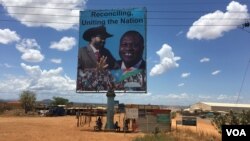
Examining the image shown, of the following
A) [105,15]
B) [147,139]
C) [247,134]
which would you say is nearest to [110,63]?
[105,15]

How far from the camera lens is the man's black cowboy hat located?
4838 centimetres

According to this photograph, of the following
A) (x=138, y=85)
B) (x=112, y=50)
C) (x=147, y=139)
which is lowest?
(x=147, y=139)

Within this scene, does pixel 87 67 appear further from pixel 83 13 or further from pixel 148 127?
pixel 148 127

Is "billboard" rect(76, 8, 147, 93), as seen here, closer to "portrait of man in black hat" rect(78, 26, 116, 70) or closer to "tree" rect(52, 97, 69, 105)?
"portrait of man in black hat" rect(78, 26, 116, 70)

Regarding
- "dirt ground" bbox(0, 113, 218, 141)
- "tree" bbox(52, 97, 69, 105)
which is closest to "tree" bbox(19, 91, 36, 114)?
"tree" bbox(52, 97, 69, 105)

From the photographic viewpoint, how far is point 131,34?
47.7m

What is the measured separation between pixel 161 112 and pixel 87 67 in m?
10.9

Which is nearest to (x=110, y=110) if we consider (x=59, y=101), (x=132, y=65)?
(x=132, y=65)

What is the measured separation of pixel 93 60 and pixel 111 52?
2573mm

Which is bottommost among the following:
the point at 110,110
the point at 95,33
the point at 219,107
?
the point at 110,110

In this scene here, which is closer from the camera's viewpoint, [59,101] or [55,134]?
[55,134]

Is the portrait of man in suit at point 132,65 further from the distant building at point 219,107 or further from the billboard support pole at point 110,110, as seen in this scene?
the distant building at point 219,107

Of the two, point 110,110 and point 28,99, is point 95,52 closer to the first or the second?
point 110,110

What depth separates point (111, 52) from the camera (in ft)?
157
